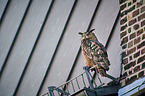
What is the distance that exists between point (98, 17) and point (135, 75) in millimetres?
2046

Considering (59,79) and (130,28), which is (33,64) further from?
(130,28)

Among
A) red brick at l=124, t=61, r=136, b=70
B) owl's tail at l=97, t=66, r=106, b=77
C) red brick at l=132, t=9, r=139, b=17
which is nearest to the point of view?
owl's tail at l=97, t=66, r=106, b=77

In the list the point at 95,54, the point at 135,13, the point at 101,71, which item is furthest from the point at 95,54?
the point at 135,13

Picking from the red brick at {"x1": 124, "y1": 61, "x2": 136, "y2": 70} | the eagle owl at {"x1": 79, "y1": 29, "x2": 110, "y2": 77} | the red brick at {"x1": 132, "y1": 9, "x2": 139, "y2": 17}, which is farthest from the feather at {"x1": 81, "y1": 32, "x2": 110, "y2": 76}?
the red brick at {"x1": 132, "y1": 9, "x2": 139, "y2": 17}

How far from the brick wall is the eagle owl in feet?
0.92

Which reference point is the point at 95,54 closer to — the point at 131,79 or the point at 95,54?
the point at 95,54

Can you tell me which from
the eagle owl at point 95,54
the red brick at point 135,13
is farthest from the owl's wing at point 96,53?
the red brick at point 135,13

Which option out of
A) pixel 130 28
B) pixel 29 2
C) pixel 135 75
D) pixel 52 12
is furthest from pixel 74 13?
pixel 135 75

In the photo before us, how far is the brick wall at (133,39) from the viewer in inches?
144

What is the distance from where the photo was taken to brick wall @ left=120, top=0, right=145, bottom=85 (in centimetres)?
366

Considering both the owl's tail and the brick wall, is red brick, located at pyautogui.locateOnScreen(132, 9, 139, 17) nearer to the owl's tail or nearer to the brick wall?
the brick wall

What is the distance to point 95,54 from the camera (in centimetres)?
380

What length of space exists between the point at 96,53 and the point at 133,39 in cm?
49

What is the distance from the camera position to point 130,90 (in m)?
3.33
